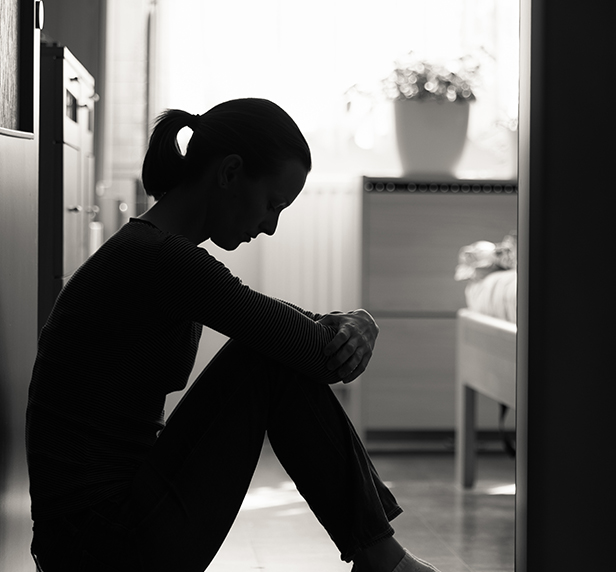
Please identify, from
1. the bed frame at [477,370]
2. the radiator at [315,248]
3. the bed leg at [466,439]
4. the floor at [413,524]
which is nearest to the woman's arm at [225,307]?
the floor at [413,524]

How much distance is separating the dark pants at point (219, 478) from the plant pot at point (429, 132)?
2251 millimetres

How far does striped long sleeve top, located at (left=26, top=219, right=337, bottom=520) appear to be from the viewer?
1.21 m

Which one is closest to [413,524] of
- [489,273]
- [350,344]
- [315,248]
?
[489,273]

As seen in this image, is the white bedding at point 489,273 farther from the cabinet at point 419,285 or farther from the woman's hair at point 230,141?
the woman's hair at point 230,141

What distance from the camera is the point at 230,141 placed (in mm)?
1302

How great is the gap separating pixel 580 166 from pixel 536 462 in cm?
38

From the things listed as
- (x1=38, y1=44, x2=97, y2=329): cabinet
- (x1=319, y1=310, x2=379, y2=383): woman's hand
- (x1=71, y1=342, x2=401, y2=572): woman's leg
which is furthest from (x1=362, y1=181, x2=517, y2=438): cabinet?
(x1=71, y1=342, x2=401, y2=572): woman's leg

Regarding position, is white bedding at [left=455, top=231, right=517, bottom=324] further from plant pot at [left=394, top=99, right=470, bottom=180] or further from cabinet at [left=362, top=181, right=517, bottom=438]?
plant pot at [left=394, top=99, right=470, bottom=180]

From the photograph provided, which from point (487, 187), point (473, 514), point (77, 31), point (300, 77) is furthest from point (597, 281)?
point (77, 31)

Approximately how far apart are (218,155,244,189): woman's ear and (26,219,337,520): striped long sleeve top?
0.43 ft

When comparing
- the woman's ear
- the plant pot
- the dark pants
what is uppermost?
the plant pot

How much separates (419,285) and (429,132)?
1.91ft

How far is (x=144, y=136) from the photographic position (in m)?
3.51

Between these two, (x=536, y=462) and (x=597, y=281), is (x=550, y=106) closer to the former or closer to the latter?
(x=597, y=281)
